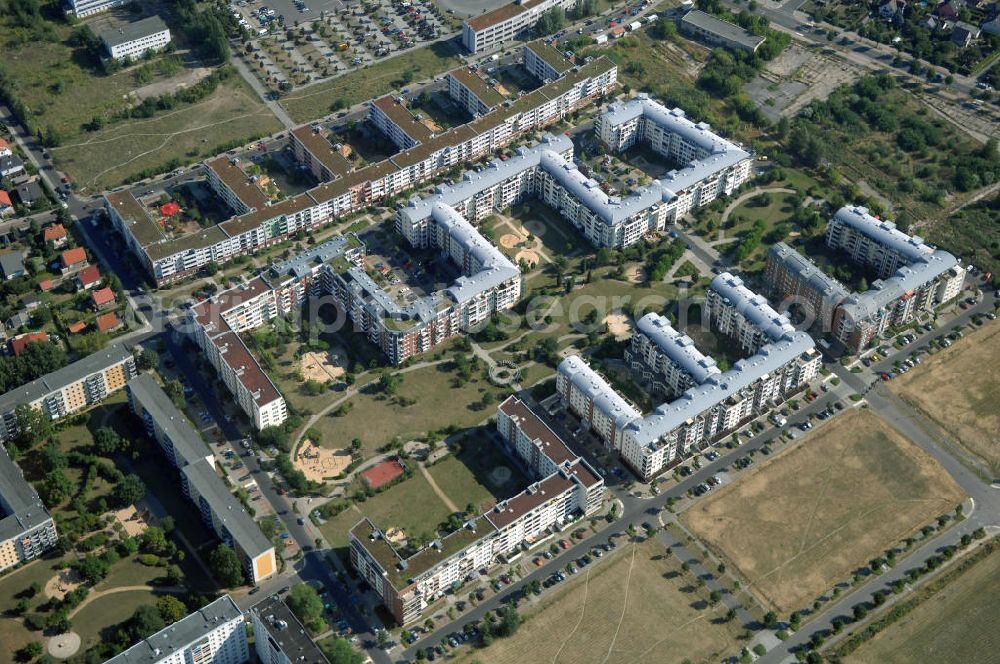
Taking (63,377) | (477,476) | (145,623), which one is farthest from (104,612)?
(477,476)

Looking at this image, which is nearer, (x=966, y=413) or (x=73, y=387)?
(x=73, y=387)

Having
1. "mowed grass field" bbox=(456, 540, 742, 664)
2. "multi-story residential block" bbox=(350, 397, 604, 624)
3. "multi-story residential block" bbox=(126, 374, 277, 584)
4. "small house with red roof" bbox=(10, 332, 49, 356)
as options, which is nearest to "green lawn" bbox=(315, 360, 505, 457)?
"multi-story residential block" bbox=(350, 397, 604, 624)

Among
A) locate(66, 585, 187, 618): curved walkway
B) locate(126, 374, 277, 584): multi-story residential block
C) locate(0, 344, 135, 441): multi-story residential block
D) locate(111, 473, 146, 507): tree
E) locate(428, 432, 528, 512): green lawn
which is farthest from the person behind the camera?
locate(0, 344, 135, 441): multi-story residential block

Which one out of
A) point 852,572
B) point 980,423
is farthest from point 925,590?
point 980,423

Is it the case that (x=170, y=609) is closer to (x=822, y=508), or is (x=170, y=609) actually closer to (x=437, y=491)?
(x=437, y=491)

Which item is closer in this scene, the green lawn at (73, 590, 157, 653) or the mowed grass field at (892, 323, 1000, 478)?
the green lawn at (73, 590, 157, 653)

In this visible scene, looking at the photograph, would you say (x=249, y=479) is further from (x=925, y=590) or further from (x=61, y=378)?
(x=925, y=590)

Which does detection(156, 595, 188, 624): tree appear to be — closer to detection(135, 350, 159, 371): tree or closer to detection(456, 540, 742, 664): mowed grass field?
detection(456, 540, 742, 664): mowed grass field
